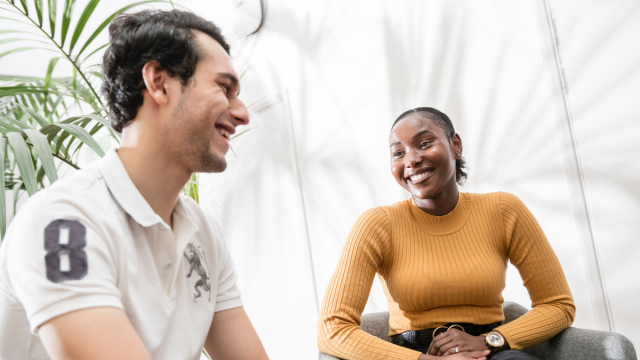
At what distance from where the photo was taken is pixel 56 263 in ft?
2.22

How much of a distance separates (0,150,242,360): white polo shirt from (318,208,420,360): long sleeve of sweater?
51 centimetres

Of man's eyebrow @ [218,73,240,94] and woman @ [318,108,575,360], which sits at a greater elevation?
man's eyebrow @ [218,73,240,94]

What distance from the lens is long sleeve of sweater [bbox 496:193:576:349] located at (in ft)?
4.51

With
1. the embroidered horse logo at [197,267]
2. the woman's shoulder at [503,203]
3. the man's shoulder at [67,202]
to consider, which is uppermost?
the man's shoulder at [67,202]

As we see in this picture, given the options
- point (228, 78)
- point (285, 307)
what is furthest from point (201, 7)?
point (228, 78)

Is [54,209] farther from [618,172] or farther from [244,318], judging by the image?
[618,172]

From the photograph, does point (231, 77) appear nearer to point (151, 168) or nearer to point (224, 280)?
point (151, 168)

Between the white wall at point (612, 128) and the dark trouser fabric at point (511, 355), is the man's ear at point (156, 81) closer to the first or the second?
the dark trouser fabric at point (511, 355)

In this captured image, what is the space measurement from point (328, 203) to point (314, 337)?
29.2 inches

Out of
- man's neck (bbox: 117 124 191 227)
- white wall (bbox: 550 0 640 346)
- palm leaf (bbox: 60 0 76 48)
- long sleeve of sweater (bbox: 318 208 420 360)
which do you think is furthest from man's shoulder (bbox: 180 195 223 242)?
white wall (bbox: 550 0 640 346)

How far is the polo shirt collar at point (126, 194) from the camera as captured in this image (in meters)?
0.84

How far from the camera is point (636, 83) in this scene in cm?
157

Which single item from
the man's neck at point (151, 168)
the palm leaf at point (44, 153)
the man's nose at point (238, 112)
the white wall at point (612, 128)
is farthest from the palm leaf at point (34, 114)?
the white wall at point (612, 128)

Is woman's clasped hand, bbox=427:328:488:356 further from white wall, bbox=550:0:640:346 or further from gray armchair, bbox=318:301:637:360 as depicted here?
white wall, bbox=550:0:640:346
